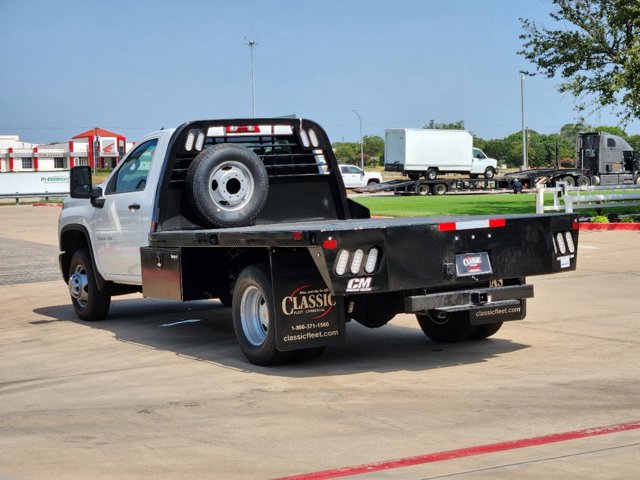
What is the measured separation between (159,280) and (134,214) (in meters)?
1.18

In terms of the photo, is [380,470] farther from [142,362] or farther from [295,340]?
[142,362]

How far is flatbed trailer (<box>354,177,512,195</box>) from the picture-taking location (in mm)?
51906

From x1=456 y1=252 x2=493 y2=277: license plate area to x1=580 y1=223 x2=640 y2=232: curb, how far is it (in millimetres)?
15376

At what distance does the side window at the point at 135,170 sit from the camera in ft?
37.0

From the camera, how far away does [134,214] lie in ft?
36.6

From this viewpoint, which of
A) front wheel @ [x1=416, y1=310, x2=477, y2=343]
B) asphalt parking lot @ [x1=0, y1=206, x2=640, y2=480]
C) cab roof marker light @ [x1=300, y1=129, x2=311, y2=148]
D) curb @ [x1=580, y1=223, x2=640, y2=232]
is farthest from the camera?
curb @ [x1=580, y1=223, x2=640, y2=232]

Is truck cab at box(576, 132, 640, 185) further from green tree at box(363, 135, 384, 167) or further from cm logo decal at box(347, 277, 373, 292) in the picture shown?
green tree at box(363, 135, 384, 167)

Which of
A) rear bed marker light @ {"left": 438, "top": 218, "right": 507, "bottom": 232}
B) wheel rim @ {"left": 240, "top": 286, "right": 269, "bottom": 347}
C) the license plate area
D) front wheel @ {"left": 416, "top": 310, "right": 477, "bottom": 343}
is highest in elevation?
rear bed marker light @ {"left": 438, "top": 218, "right": 507, "bottom": 232}

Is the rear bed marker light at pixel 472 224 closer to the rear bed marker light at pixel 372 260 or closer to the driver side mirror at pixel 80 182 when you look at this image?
the rear bed marker light at pixel 372 260

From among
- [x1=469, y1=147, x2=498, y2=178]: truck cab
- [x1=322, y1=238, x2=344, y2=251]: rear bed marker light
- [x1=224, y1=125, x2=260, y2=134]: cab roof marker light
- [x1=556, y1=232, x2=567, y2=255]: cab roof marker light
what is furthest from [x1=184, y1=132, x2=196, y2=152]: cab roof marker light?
[x1=469, y1=147, x2=498, y2=178]: truck cab

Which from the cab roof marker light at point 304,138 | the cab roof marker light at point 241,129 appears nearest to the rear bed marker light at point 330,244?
the cab roof marker light at point 241,129

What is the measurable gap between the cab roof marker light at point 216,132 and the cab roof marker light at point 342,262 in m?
3.42

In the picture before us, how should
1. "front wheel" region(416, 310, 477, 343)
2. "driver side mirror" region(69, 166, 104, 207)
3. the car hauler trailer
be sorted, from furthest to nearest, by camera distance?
"driver side mirror" region(69, 166, 104, 207)
"front wheel" region(416, 310, 477, 343)
the car hauler trailer

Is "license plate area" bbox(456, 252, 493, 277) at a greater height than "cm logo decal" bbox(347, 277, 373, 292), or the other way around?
"license plate area" bbox(456, 252, 493, 277)
